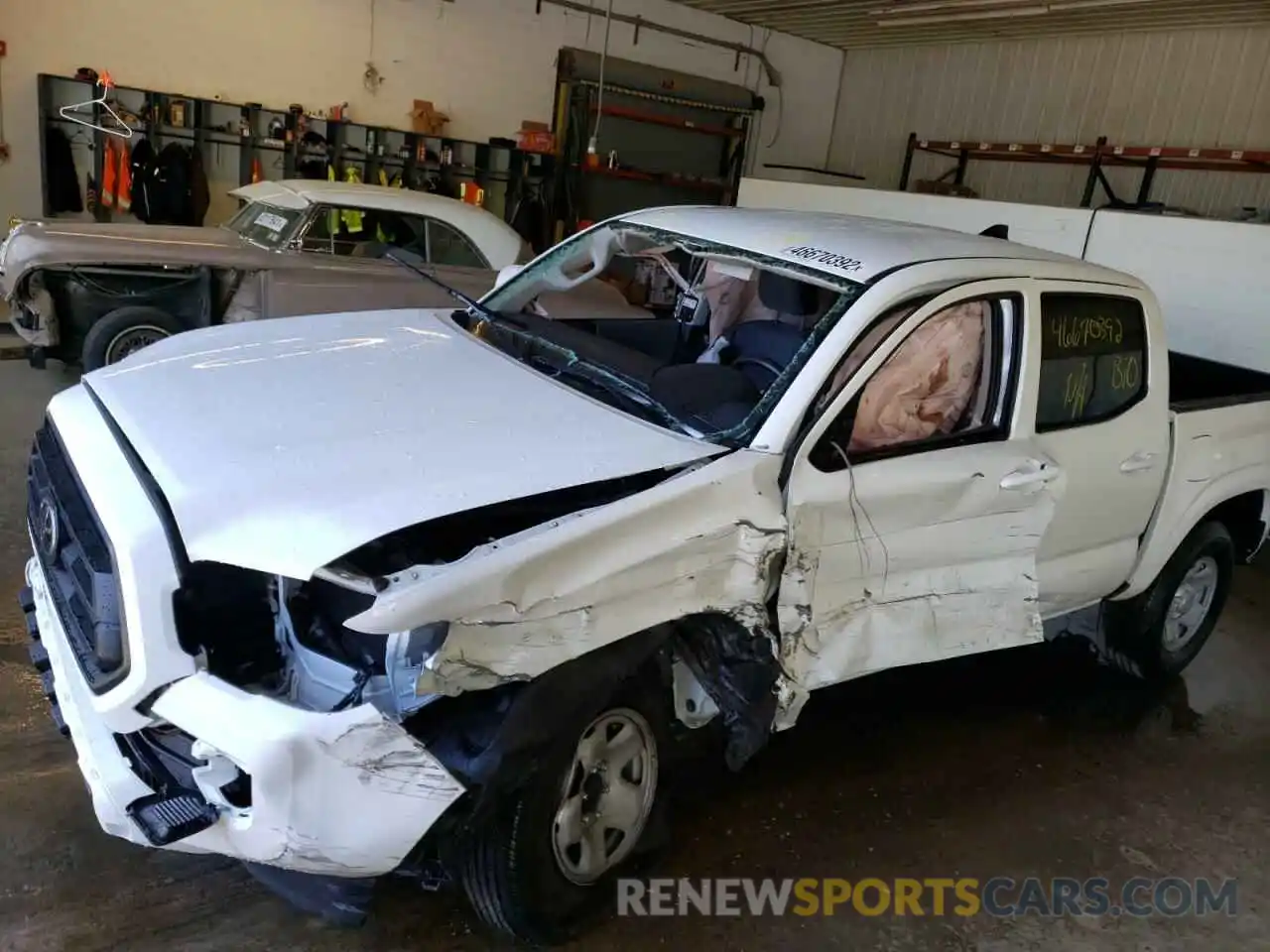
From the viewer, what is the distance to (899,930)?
9.12ft

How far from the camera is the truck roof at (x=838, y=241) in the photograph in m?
3.04

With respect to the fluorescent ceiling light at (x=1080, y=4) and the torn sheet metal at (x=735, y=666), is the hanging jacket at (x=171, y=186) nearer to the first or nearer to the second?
the torn sheet metal at (x=735, y=666)

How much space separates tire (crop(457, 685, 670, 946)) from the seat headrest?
138 cm

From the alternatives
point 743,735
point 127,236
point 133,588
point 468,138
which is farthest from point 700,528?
point 468,138

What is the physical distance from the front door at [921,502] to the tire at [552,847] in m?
0.44

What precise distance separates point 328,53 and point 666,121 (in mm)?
4386

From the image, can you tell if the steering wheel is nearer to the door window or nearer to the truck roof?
the truck roof

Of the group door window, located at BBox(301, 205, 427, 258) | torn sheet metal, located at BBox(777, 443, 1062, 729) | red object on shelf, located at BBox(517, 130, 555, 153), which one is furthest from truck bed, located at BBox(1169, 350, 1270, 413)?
red object on shelf, located at BBox(517, 130, 555, 153)

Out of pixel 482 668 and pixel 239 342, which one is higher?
pixel 239 342

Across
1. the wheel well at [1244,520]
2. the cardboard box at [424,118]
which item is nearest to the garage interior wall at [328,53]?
the cardboard box at [424,118]

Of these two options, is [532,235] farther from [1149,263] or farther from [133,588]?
[133,588]

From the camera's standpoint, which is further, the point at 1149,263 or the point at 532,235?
the point at 532,235

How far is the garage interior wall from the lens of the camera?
912 cm

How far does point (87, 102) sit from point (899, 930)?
9877 mm
